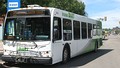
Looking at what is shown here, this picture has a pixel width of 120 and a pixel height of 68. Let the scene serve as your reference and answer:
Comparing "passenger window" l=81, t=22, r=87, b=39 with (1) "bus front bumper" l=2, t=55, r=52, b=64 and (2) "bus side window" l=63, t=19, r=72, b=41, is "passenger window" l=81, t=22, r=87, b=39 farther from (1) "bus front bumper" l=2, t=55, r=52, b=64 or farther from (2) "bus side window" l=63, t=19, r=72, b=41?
(1) "bus front bumper" l=2, t=55, r=52, b=64

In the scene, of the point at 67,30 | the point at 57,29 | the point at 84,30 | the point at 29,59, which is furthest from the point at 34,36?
the point at 84,30

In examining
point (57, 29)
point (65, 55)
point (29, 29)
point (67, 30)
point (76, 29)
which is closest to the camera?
point (29, 29)

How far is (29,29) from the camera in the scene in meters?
13.4

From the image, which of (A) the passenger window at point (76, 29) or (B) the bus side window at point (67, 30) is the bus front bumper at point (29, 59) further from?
(A) the passenger window at point (76, 29)

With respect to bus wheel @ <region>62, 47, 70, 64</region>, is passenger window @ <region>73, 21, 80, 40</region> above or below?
above

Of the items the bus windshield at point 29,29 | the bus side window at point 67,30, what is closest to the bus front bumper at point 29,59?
the bus windshield at point 29,29

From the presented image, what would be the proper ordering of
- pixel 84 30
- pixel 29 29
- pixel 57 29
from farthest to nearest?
pixel 84 30
pixel 57 29
pixel 29 29

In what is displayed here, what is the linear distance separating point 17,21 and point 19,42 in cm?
97

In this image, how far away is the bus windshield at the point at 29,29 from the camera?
13.3m

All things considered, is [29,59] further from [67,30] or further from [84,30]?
[84,30]

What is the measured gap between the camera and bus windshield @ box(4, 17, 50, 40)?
43.5 ft

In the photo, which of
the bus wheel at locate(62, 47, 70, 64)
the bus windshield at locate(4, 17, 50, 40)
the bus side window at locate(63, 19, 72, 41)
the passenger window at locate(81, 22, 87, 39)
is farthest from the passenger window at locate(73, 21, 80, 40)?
the bus windshield at locate(4, 17, 50, 40)

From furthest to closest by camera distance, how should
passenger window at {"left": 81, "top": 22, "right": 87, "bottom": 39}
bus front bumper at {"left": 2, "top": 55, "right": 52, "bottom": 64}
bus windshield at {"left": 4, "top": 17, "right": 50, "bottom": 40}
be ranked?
passenger window at {"left": 81, "top": 22, "right": 87, "bottom": 39} < bus windshield at {"left": 4, "top": 17, "right": 50, "bottom": 40} < bus front bumper at {"left": 2, "top": 55, "right": 52, "bottom": 64}

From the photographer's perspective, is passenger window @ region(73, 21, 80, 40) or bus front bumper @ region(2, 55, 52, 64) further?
passenger window @ region(73, 21, 80, 40)
